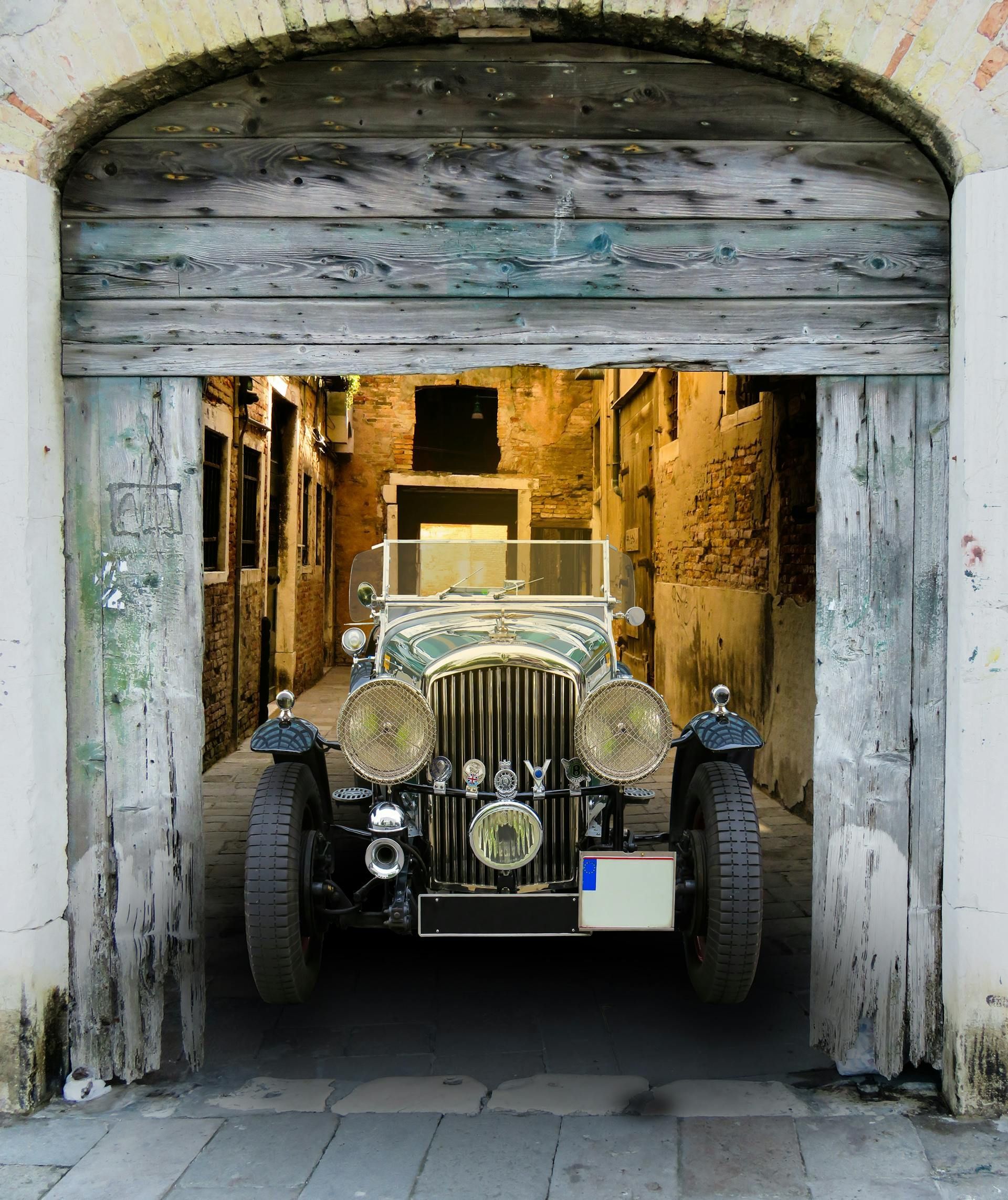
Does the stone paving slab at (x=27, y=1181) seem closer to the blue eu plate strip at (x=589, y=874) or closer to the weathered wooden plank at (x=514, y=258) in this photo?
the blue eu plate strip at (x=589, y=874)

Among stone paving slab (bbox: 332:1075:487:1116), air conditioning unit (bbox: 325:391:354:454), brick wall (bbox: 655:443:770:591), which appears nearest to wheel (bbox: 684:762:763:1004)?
stone paving slab (bbox: 332:1075:487:1116)

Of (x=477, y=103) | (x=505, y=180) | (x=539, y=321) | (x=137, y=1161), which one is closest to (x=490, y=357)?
(x=539, y=321)

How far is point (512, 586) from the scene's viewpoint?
190 inches

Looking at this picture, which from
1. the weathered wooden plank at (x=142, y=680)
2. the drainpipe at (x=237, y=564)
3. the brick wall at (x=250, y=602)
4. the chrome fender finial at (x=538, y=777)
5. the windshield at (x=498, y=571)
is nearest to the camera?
the weathered wooden plank at (x=142, y=680)

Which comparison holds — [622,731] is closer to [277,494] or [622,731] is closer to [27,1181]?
[27,1181]

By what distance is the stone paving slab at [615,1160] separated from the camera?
2.71 meters

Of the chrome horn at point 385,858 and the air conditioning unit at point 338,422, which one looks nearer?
the chrome horn at point 385,858

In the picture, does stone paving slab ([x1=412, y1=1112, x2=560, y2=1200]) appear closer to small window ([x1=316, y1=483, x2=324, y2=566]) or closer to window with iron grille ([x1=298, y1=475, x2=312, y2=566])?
window with iron grille ([x1=298, y1=475, x2=312, y2=566])

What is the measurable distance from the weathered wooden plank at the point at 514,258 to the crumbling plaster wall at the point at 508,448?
13291 mm

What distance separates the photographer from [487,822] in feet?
11.2

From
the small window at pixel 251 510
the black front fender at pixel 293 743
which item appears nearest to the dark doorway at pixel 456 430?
the small window at pixel 251 510

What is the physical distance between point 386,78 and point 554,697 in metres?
A: 2.19

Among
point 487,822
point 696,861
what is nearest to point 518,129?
point 487,822

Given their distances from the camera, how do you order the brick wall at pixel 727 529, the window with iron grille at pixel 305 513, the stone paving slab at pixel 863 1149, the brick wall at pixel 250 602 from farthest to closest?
1. the window with iron grille at pixel 305 513
2. the brick wall at pixel 250 602
3. the brick wall at pixel 727 529
4. the stone paving slab at pixel 863 1149
